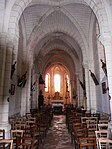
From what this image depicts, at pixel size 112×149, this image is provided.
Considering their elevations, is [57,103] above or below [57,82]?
below

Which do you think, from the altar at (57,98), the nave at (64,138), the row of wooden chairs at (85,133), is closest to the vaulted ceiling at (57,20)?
the nave at (64,138)

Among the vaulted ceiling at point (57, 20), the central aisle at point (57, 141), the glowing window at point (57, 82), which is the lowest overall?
the central aisle at point (57, 141)

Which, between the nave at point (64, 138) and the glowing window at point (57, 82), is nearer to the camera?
the nave at point (64, 138)

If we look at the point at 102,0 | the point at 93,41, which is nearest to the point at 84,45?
the point at 93,41

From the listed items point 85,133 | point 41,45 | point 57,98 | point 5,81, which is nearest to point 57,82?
point 57,98

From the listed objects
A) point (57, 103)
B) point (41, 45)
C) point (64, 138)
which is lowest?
point (64, 138)

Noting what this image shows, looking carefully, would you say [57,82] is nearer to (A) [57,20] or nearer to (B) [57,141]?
(A) [57,20]

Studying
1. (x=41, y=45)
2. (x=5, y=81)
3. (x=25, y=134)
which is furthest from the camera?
(x=41, y=45)

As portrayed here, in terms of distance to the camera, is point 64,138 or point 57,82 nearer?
point 64,138

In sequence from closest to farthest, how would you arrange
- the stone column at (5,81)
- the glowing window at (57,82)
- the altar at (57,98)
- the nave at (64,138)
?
the nave at (64,138)
the stone column at (5,81)
the altar at (57,98)
the glowing window at (57,82)

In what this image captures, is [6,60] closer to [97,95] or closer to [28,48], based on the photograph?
[28,48]

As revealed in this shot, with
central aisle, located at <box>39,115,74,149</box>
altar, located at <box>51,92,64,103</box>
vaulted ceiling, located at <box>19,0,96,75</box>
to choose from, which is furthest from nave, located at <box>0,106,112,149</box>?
altar, located at <box>51,92,64,103</box>

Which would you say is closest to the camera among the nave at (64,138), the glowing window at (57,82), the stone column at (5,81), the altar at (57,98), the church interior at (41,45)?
the nave at (64,138)

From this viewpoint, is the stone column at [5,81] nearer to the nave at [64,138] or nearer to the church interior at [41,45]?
the church interior at [41,45]
